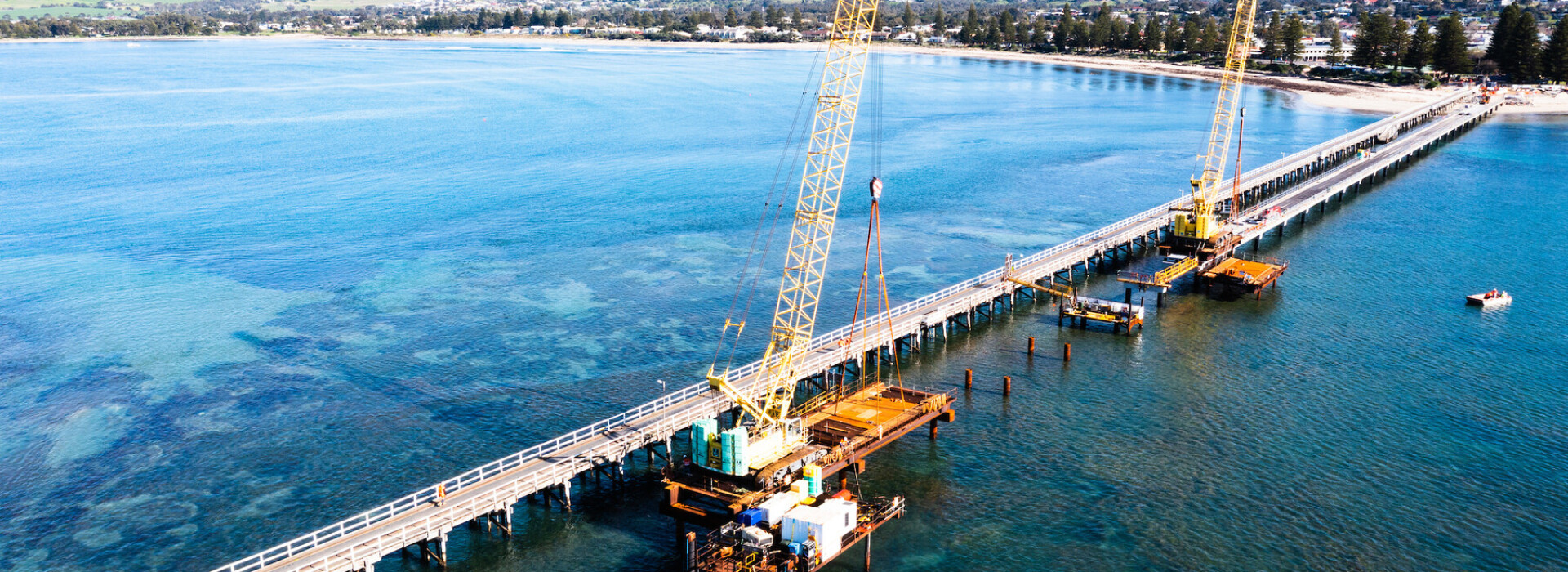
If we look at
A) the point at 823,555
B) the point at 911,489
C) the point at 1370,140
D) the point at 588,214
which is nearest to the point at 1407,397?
the point at 911,489

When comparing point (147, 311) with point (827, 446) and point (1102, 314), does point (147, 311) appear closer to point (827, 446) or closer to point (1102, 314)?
point (827, 446)

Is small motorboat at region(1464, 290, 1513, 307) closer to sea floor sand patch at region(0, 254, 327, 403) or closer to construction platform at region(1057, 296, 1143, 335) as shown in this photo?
construction platform at region(1057, 296, 1143, 335)

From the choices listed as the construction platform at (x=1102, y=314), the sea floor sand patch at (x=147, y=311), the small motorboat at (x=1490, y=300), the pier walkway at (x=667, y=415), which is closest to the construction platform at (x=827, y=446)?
the pier walkway at (x=667, y=415)

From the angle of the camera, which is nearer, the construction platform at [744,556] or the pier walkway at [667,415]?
the construction platform at [744,556]

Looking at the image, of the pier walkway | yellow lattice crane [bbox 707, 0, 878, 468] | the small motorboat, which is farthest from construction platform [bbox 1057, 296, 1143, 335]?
yellow lattice crane [bbox 707, 0, 878, 468]

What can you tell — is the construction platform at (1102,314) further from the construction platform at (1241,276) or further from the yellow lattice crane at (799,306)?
the yellow lattice crane at (799,306)

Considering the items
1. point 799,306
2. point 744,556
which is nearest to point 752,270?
point 799,306
